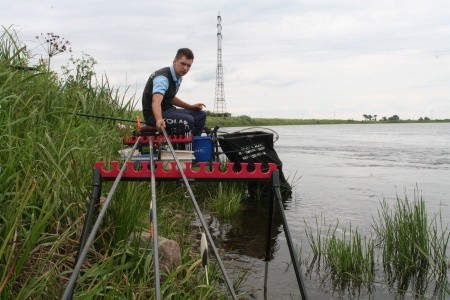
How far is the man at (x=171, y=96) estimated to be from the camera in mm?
6516

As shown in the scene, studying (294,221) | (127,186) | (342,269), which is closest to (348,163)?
(294,221)

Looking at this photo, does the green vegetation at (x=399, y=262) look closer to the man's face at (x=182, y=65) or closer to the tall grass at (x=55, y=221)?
the tall grass at (x=55, y=221)

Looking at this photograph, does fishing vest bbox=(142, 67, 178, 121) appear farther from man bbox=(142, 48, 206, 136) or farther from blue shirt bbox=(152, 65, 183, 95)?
blue shirt bbox=(152, 65, 183, 95)

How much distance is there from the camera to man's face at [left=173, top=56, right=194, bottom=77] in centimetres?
666

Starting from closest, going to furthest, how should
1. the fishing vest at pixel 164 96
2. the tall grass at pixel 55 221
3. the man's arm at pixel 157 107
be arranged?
the tall grass at pixel 55 221, the man's arm at pixel 157 107, the fishing vest at pixel 164 96

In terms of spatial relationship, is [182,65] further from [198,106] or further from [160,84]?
[198,106]

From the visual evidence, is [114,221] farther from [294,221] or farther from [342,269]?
[294,221]

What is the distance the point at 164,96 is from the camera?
7023 mm

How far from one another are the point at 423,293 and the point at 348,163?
13.8m

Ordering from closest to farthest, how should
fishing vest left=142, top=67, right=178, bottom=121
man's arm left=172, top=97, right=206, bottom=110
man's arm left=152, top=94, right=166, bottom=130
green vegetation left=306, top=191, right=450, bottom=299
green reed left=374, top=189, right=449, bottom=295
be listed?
1. green vegetation left=306, top=191, right=450, bottom=299
2. green reed left=374, top=189, right=449, bottom=295
3. man's arm left=152, top=94, right=166, bottom=130
4. fishing vest left=142, top=67, right=178, bottom=121
5. man's arm left=172, top=97, right=206, bottom=110

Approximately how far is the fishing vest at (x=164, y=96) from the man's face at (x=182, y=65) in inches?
5.4

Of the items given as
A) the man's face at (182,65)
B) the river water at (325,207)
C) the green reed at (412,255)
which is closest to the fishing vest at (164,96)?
the man's face at (182,65)

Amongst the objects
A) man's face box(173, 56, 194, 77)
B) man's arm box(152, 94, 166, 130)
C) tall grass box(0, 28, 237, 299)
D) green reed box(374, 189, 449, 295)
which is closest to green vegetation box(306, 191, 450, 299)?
green reed box(374, 189, 449, 295)

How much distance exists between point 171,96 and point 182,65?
619mm
